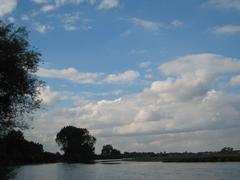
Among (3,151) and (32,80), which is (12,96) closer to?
(32,80)

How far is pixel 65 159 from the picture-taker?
199125 millimetres

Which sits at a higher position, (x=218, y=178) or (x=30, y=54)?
(x=30, y=54)

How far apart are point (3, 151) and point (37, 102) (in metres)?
5.87

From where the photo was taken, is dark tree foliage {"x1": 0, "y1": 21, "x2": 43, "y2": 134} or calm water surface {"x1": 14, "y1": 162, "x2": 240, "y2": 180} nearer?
dark tree foliage {"x1": 0, "y1": 21, "x2": 43, "y2": 134}

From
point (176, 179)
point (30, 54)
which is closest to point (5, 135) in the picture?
point (30, 54)

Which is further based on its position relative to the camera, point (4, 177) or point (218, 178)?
point (218, 178)

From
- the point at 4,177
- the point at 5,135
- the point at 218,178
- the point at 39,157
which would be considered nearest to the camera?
the point at 4,177

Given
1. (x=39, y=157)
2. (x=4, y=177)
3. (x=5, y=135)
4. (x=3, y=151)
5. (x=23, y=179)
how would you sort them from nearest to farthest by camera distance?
(x=4, y=177) → (x=5, y=135) → (x=3, y=151) → (x=23, y=179) → (x=39, y=157)

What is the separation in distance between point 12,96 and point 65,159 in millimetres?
169839

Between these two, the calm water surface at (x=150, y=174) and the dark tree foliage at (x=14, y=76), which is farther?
the calm water surface at (x=150, y=174)

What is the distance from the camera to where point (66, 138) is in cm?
19962

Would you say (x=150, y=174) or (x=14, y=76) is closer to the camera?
(x=14, y=76)

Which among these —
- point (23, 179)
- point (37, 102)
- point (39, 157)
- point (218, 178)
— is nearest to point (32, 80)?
point (37, 102)

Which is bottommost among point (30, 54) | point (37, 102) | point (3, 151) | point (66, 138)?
point (3, 151)
